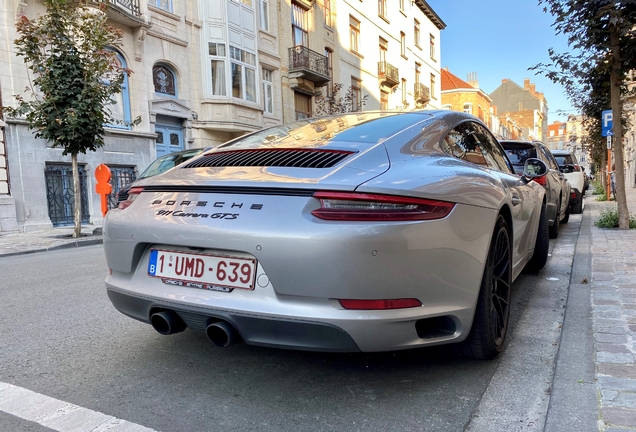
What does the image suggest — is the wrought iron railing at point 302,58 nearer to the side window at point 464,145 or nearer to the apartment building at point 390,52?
the apartment building at point 390,52

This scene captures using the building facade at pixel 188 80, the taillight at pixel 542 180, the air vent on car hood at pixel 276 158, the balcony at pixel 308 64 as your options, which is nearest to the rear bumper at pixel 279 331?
the air vent on car hood at pixel 276 158

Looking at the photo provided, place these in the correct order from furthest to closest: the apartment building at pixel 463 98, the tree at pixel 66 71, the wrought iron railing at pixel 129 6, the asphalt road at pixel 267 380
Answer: the apartment building at pixel 463 98, the wrought iron railing at pixel 129 6, the tree at pixel 66 71, the asphalt road at pixel 267 380

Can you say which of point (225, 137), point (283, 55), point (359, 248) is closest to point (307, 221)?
point (359, 248)

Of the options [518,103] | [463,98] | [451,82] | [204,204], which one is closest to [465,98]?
[463,98]

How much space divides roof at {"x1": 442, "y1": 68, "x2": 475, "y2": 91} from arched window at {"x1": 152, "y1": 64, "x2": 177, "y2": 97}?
3878 cm

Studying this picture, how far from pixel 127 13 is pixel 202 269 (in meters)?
15.7

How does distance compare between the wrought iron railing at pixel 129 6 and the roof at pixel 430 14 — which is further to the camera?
the roof at pixel 430 14

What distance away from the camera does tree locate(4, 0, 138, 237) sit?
10211mm

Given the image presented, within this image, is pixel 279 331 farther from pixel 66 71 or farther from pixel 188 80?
pixel 188 80

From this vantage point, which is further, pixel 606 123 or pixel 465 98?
pixel 465 98

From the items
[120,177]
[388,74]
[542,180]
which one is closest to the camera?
[542,180]

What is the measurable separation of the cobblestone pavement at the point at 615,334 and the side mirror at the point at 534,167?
3.61 ft

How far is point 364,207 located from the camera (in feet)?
6.54

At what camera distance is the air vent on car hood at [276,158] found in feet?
7.60
